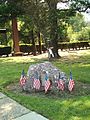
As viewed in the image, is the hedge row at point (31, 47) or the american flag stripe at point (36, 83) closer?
the american flag stripe at point (36, 83)

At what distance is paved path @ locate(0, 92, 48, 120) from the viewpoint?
556 cm

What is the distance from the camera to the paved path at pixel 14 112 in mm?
5559

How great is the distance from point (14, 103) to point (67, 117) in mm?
1705

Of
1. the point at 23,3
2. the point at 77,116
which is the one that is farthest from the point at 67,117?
the point at 23,3

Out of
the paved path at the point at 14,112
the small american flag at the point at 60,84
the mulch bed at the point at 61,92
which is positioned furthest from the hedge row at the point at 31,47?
the paved path at the point at 14,112

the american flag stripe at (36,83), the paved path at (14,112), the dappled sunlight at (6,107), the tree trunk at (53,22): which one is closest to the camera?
the paved path at (14,112)

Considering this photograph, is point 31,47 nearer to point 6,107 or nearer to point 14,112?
point 6,107

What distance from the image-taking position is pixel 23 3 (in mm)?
18516

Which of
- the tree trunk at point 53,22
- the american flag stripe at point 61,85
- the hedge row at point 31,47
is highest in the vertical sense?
the tree trunk at point 53,22

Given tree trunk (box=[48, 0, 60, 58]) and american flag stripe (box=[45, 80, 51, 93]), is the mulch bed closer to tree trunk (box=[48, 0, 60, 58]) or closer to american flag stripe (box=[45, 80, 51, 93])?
american flag stripe (box=[45, 80, 51, 93])

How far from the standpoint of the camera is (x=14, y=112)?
19.4 ft

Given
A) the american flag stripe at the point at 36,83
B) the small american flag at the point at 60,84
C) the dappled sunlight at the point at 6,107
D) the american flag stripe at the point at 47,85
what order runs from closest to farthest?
the dappled sunlight at the point at 6,107 < the american flag stripe at the point at 47,85 < the small american flag at the point at 60,84 < the american flag stripe at the point at 36,83

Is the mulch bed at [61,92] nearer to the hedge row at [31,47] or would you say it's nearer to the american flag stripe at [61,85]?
the american flag stripe at [61,85]

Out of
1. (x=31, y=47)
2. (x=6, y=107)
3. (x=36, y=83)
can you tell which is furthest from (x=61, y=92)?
(x=31, y=47)
